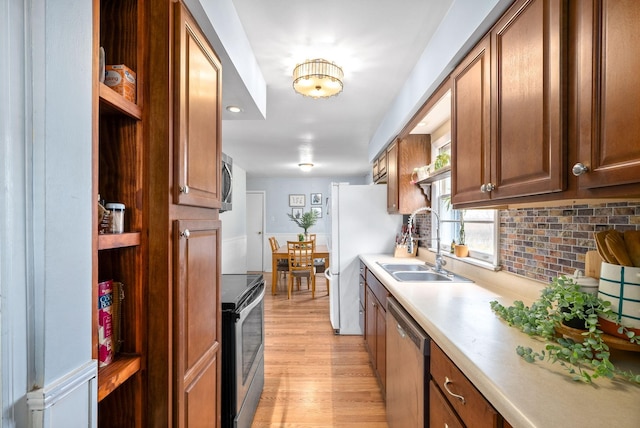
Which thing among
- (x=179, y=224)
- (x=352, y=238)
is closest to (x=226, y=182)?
(x=179, y=224)

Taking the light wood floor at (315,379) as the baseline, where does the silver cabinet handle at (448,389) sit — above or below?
above

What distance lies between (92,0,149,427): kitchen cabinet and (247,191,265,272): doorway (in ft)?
21.7

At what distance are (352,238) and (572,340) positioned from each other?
265 cm

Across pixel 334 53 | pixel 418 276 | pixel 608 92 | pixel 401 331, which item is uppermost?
pixel 334 53

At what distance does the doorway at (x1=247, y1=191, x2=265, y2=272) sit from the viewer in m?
7.56

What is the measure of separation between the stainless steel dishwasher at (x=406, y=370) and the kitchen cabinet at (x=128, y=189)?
102 cm

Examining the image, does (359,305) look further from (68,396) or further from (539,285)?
(68,396)

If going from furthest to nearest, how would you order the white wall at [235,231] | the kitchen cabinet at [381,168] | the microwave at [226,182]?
the white wall at [235,231] → the kitchen cabinet at [381,168] → the microwave at [226,182]

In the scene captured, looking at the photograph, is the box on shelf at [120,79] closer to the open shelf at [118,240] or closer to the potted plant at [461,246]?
the open shelf at [118,240]

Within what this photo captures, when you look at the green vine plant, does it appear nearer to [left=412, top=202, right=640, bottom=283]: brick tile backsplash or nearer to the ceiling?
[left=412, top=202, right=640, bottom=283]: brick tile backsplash

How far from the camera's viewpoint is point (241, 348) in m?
1.70

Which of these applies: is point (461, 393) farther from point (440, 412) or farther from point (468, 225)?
point (468, 225)

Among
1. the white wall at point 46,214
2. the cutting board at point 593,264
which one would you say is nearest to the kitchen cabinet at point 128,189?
the white wall at point 46,214

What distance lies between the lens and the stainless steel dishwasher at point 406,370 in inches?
49.3
